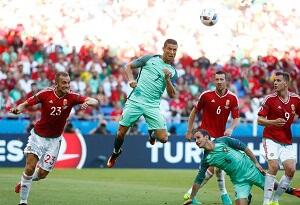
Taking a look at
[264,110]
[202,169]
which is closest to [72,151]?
[264,110]

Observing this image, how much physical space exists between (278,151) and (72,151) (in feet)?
40.1

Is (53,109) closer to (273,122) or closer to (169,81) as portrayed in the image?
(169,81)

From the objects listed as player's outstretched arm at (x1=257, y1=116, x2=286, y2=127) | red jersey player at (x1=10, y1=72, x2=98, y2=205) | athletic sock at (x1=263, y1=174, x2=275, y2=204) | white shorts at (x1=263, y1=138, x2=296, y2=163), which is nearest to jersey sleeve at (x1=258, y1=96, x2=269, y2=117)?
player's outstretched arm at (x1=257, y1=116, x2=286, y2=127)

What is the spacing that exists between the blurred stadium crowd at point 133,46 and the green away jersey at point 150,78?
10535mm

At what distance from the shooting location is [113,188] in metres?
19.1

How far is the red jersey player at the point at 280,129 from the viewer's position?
1484 centimetres

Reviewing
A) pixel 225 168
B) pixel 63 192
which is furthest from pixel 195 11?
pixel 225 168

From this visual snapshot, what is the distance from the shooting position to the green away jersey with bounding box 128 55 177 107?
15984 millimetres

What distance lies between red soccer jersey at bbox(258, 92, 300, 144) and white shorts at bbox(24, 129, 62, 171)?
11.4 feet

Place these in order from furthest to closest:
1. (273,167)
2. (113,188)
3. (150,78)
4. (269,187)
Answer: (113,188) → (150,78) → (273,167) → (269,187)

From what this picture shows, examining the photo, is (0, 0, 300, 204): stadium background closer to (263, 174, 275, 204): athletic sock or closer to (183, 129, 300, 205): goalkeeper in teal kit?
(263, 174, 275, 204): athletic sock

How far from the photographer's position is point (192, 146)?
26891 mm

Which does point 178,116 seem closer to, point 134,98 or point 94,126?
point 94,126

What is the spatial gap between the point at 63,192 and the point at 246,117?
12030 mm
